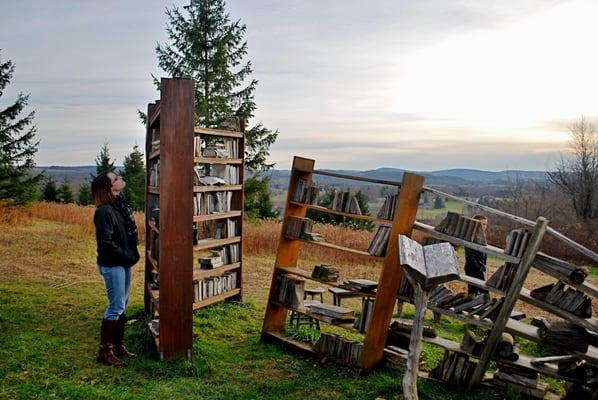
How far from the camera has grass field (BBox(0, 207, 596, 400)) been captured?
16.2 ft

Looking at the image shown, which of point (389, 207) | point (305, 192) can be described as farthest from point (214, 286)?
point (389, 207)

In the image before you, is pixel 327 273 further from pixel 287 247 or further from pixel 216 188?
pixel 216 188

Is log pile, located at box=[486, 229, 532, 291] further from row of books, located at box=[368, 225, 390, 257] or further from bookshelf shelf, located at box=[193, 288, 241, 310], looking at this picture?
bookshelf shelf, located at box=[193, 288, 241, 310]

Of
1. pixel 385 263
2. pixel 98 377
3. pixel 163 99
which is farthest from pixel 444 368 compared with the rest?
pixel 163 99

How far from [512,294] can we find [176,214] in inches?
128

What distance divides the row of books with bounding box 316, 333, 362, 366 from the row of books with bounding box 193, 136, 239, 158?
9.39 feet

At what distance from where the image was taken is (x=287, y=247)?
21.6 ft

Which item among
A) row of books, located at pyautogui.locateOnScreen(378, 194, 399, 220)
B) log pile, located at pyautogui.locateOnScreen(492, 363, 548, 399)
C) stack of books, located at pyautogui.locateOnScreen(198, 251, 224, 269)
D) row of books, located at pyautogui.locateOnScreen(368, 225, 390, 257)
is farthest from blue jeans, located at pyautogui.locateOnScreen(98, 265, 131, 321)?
log pile, located at pyautogui.locateOnScreen(492, 363, 548, 399)

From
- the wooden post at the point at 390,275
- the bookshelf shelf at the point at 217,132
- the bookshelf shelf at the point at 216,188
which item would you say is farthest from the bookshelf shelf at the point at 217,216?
the wooden post at the point at 390,275

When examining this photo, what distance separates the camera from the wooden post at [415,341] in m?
4.11

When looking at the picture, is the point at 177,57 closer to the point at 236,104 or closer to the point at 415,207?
the point at 236,104

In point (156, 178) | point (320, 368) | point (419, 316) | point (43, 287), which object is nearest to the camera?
point (419, 316)

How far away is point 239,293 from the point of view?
8.47 m

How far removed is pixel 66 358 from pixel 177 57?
1679 centimetres
